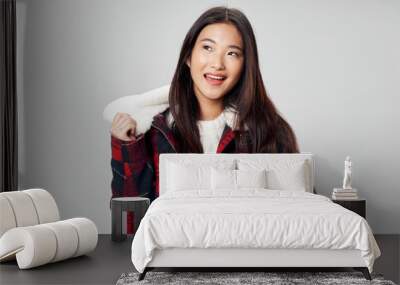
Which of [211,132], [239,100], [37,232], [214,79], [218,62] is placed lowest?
[37,232]

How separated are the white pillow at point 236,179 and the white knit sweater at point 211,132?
0.62m

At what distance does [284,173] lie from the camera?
6664mm

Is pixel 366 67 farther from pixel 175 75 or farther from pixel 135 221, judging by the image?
pixel 135 221

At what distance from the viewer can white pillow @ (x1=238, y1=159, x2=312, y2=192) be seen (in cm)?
662

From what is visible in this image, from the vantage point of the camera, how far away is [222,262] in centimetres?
510

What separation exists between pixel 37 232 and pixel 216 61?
2604 millimetres

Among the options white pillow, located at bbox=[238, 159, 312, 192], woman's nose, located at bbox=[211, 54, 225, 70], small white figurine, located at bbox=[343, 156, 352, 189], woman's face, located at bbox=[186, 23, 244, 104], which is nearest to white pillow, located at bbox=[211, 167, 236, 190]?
white pillow, located at bbox=[238, 159, 312, 192]

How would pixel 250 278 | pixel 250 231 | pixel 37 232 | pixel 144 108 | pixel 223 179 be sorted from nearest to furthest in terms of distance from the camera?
pixel 250 231
pixel 250 278
pixel 37 232
pixel 223 179
pixel 144 108

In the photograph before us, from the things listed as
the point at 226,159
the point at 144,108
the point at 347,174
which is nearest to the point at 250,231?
the point at 226,159

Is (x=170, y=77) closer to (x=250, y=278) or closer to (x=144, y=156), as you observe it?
(x=144, y=156)

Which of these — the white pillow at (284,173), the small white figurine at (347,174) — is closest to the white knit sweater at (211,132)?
the white pillow at (284,173)

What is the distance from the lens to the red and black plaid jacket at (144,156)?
283 inches

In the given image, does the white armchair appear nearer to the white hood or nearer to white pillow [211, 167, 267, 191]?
white pillow [211, 167, 267, 191]

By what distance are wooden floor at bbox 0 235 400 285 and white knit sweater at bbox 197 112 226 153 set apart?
1.35 metres
